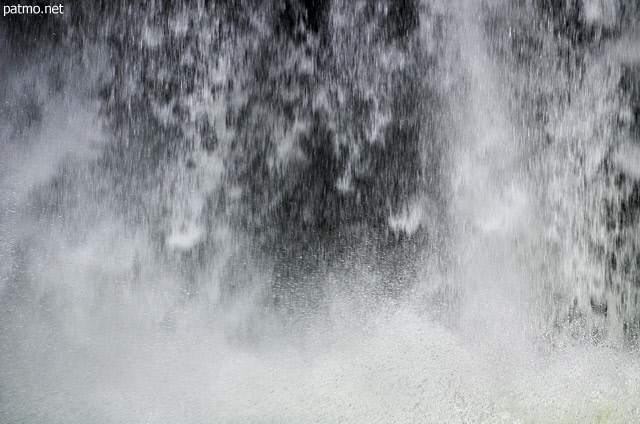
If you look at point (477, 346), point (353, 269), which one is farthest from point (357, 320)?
point (477, 346)

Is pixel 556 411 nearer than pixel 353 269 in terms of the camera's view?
Yes

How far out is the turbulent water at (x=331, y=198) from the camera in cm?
612

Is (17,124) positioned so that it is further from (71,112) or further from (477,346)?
(477,346)

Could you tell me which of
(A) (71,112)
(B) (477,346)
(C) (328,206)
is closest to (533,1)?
(C) (328,206)

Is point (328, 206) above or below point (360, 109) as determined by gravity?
below

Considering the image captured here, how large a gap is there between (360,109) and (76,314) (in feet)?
11.9

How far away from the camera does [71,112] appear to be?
660 centimetres

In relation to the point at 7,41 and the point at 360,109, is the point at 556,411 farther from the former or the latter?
the point at 7,41

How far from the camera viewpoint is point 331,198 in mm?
6637

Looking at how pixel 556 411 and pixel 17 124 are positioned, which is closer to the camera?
pixel 556 411

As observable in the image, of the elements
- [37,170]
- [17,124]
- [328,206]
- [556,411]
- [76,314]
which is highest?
[17,124]

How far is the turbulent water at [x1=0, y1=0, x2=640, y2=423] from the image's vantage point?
6121 mm

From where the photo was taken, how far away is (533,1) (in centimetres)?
659

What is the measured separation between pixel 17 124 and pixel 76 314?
216 cm
